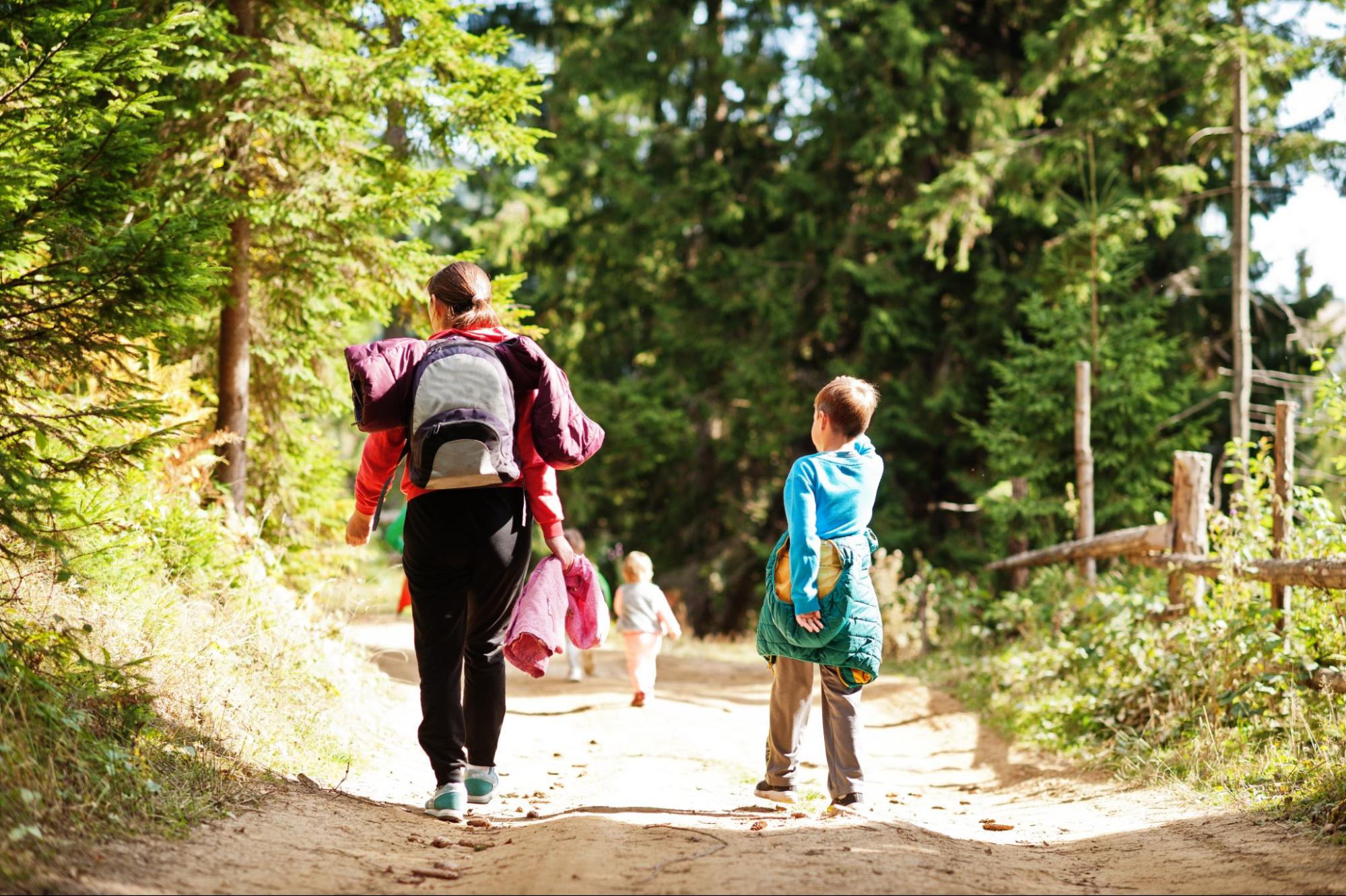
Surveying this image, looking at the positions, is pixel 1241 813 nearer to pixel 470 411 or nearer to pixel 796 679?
pixel 796 679

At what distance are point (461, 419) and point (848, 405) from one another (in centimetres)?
174

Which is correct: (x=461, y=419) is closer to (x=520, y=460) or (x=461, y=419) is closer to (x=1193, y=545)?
(x=520, y=460)

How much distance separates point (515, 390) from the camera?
15.1 ft

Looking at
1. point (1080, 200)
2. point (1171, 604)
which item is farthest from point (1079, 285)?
point (1171, 604)

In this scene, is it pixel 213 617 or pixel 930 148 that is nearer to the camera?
pixel 213 617

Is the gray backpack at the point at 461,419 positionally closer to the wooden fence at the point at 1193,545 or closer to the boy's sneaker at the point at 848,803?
the boy's sneaker at the point at 848,803

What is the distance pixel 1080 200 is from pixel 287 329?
1199 cm

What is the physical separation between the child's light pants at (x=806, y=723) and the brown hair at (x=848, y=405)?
107cm

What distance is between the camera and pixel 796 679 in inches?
198

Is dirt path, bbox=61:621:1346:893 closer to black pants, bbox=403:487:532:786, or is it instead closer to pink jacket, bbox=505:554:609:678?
black pants, bbox=403:487:532:786

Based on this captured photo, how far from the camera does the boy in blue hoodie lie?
4.82 metres

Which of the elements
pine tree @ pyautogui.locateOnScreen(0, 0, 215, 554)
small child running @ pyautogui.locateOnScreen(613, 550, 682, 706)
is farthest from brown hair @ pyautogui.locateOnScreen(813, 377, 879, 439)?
small child running @ pyautogui.locateOnScreen(613, 550, 682, 706)

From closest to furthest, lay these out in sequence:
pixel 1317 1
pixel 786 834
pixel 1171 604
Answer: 1. pixel 786 834
2. pixel 1171 604
3. pixel 1317 1

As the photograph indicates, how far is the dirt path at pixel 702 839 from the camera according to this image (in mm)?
3412
